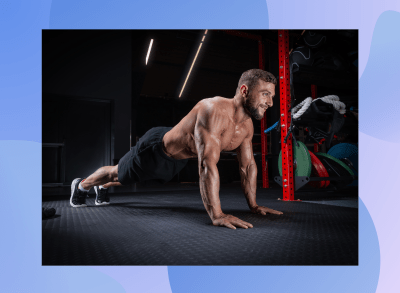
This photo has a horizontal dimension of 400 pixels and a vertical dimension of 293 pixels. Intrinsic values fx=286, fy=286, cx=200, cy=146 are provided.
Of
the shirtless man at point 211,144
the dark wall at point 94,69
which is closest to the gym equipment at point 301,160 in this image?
the shirtless man at point 211,144

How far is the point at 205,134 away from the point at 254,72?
0.47m

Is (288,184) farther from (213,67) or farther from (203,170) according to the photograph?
(213,67)

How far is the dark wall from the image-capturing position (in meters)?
4.27

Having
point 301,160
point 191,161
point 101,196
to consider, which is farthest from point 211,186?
point 191,161

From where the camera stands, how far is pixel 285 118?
2.84 metres

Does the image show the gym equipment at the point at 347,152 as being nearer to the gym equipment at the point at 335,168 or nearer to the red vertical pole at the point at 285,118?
the gym equipment at the point at 335,168

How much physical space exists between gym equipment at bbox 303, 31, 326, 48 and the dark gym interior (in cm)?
1

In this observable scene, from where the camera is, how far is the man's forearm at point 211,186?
4.92 ft

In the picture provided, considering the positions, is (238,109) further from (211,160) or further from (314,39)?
(314,39)

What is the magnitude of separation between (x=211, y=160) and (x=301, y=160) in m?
1.59

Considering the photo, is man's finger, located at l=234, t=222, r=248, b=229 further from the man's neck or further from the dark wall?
the dark wall

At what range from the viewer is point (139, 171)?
1965 mm

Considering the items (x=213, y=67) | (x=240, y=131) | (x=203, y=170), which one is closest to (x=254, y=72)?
(x=240, y=131)

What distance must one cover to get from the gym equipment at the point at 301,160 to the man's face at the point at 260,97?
52.0 inches
